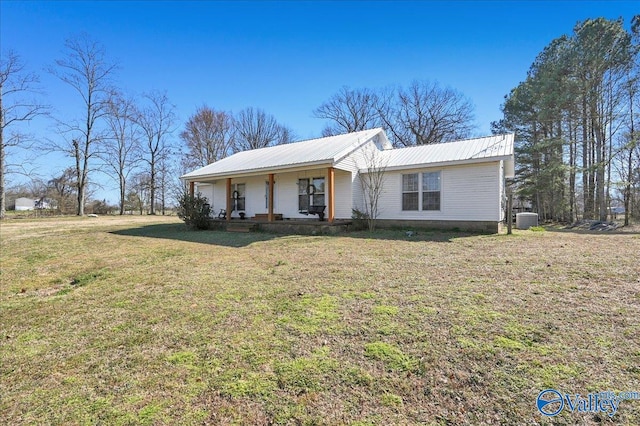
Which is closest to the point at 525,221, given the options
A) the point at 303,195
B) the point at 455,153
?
the point at 455,153

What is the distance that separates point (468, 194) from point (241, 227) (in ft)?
31.7

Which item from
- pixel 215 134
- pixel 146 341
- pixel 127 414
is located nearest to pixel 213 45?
pixel 146 341

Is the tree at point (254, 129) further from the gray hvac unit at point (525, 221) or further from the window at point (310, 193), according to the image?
the gray hvac unit at point (525, 221)

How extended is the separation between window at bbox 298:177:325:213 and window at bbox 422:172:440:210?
14.2ft

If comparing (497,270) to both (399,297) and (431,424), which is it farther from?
(431,424)

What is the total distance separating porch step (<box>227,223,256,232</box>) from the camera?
13.3 metres

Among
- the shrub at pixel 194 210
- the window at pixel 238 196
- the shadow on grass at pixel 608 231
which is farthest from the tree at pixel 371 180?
the shadow on grass at pixel 608 231

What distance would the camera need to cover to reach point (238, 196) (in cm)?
1628

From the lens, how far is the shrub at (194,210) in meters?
13.9

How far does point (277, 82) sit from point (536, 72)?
20617 mm

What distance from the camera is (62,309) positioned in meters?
4.23

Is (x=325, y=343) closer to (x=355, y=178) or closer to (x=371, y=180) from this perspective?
(x=371, y=180)

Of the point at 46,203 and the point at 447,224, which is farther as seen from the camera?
the point at 46,203

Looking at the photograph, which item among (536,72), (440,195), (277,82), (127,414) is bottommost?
(127,414)
